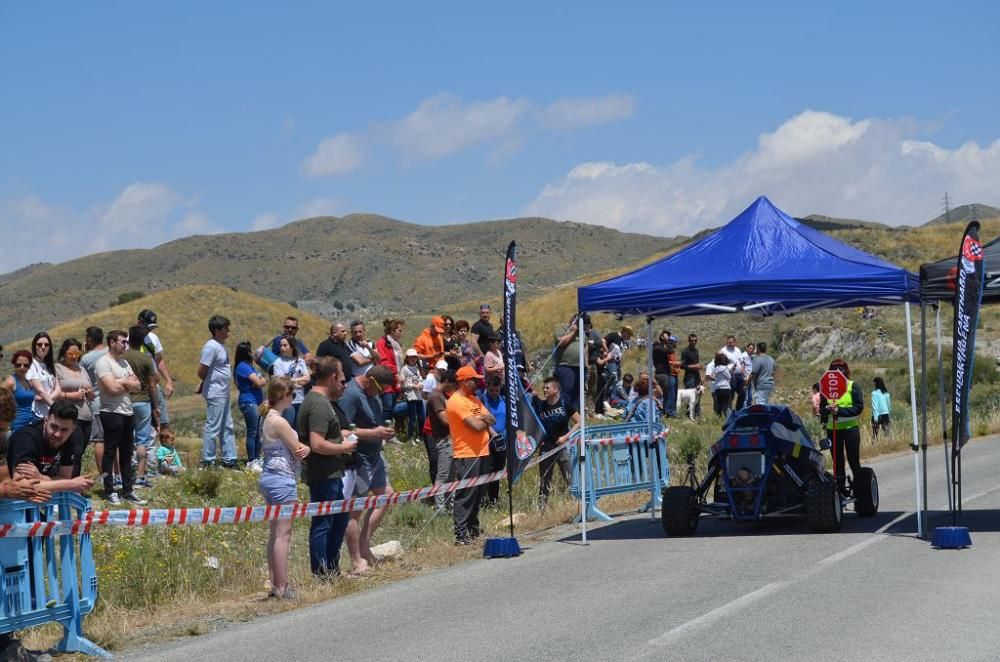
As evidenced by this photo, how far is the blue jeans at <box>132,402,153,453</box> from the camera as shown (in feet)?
54.3

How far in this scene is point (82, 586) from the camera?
366 inches

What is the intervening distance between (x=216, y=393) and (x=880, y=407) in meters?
16.0

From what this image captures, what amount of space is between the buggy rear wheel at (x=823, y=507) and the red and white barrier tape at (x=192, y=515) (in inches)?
144

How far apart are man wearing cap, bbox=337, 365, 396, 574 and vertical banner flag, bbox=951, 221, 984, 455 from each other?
537cm

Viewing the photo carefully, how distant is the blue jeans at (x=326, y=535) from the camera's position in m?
11.7

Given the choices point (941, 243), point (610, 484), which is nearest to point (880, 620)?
point (610, 484)

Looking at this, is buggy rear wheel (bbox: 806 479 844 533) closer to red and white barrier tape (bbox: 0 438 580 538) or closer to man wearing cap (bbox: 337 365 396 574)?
red and white barrier tape (bbox: 0 438 580 538)

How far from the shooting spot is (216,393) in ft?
59.2

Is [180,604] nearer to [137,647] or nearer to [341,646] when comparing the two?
[137,647]

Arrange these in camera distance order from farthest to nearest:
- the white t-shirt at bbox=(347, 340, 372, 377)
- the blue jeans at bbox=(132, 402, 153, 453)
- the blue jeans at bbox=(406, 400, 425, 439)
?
the blue jeans at bbox=(406, 400, 425, 439) → the white t-shirt at bbox=(347, 340, 372, 377) → the blue jeans at bbox=(132, 402, 153, 453)

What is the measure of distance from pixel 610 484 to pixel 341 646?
26.5 ft

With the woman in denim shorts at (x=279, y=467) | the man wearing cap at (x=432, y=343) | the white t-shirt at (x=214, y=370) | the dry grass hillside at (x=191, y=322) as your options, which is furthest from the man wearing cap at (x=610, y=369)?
the dry grass hillside at (x=191, y=322)

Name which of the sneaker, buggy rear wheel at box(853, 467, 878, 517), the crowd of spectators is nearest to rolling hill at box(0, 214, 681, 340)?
the crowd of spectators

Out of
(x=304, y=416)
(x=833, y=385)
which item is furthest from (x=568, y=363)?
(x=304, y=416)
